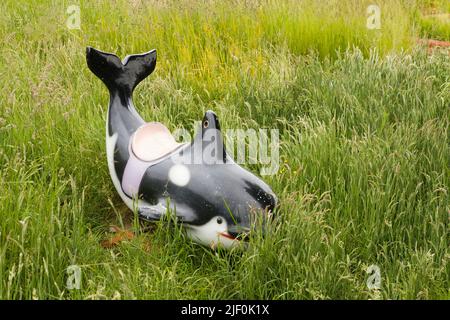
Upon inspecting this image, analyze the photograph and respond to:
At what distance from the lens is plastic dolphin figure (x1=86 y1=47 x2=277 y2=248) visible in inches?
106

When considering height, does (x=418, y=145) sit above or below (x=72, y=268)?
above

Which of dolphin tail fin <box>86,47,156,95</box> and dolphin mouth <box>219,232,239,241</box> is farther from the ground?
dolphin tail fin <box>86,47,156,95</box>

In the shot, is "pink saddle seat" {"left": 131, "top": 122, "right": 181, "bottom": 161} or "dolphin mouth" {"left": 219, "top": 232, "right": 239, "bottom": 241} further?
"pink saddle seat" {"left": 131, "top": 122, "right": 181, "bottom": 161}

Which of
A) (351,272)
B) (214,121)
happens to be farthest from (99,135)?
(351,272)

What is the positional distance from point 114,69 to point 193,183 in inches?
35.5

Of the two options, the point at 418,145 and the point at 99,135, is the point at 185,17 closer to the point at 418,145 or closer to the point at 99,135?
the point at 99,135

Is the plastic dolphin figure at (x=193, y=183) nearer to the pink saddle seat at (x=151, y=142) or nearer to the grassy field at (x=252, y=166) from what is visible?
the pink saddle seat at (x=151, y=142)

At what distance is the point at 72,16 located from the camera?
18.2 ft

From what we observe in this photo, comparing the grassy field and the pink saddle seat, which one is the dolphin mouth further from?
the pink saddle seat

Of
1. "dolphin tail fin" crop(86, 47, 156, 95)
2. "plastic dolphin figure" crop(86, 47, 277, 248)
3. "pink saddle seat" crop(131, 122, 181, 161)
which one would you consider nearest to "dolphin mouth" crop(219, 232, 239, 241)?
"plastic dolphin figure" crop(86, 47, 277, 248)

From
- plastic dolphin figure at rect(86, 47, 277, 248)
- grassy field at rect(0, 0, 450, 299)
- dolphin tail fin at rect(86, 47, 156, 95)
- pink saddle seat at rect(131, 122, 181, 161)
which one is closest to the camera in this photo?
grassy field at rect(0, 0, 450, 299)

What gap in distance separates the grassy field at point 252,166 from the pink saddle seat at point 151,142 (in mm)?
356

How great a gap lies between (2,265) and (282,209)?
4.06ft

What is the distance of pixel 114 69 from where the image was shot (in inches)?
128
